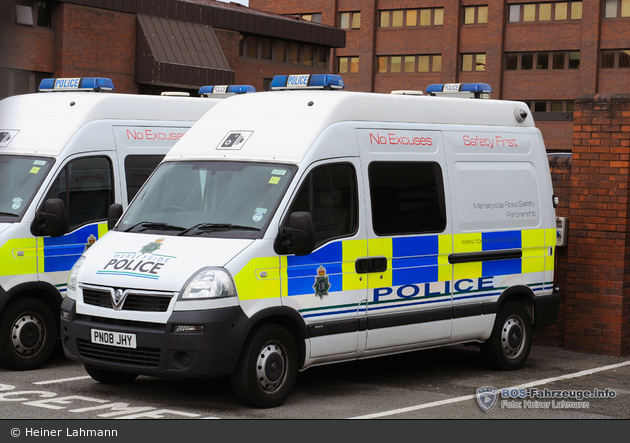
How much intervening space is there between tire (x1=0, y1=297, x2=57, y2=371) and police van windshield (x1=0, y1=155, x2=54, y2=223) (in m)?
0.82

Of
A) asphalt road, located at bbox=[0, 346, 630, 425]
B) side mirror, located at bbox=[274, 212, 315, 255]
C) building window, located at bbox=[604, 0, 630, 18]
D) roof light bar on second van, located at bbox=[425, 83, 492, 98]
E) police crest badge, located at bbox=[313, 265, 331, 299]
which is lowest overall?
asphalt road, located at bbox=[0, 346, 630, 425]

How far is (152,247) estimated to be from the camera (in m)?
6.60

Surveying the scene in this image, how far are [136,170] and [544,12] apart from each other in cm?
5740

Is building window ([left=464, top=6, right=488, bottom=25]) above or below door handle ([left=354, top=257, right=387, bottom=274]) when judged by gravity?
above

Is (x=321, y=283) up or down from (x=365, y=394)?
up

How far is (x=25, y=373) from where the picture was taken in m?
7.98

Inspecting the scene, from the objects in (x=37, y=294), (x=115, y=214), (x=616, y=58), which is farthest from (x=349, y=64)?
(x=115, y=214)

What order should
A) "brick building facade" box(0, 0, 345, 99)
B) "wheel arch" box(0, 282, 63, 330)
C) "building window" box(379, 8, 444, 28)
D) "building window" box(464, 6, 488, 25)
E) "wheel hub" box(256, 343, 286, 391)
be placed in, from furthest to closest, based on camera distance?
1. "building window" box(379, 8, 444, 28)
2. "building window" box(464, 6, 488, 25)
3. "brick building facade" box(0, 0, 345, 99)
4. "wheel arch" box(0, 282, 63, 330)
5. "wheel hub" box(256, 343, 286, 391)

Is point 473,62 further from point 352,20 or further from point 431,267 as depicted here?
point 431,267

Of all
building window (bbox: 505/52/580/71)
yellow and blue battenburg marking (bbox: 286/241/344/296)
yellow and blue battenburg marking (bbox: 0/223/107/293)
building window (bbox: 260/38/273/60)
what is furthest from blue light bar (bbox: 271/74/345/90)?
Answer: building window (bbox: 505/52/580/71)

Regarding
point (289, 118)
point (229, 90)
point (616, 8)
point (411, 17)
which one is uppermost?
point (411, 17)

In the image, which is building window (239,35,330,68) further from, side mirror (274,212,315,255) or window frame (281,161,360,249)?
side mirror (274,212,315,255)

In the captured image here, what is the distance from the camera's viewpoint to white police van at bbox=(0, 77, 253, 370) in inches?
314

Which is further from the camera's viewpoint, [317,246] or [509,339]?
[509,339]
